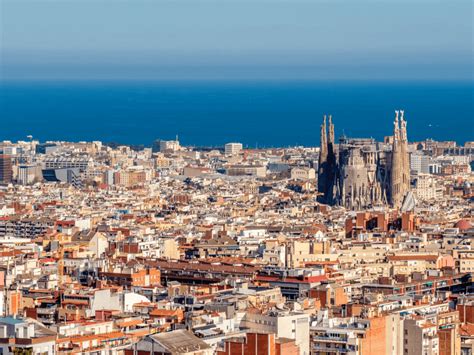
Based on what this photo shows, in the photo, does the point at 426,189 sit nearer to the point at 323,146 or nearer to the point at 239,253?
the point at 323,146

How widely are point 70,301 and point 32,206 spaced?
36.9 m

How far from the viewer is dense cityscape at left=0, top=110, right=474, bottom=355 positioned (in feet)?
123

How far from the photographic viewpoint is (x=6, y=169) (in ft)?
350

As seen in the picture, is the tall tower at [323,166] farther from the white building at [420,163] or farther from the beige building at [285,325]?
the beige building at [285,325]

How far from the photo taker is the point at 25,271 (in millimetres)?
51719

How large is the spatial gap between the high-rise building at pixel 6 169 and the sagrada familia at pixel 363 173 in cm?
2086

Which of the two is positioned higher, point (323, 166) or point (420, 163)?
point (420, 163)

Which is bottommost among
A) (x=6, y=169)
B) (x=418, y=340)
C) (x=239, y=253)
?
(x=418, y=340)

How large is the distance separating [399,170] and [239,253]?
2911 cm

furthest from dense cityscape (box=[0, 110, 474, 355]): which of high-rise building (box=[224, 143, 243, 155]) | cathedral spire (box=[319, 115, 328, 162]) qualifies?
high-rise building (box=[224, 143, 243, 155])

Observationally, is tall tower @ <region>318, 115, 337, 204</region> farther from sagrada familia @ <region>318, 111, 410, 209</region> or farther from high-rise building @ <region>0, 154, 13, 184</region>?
high-rise building @ <region>0, 154, 13, 184</region>

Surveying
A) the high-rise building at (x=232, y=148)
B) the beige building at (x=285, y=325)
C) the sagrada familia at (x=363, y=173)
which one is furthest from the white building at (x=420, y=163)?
the beige building at (x=285, y=325)

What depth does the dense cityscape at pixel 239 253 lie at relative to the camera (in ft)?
123

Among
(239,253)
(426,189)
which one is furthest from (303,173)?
(239,253)
